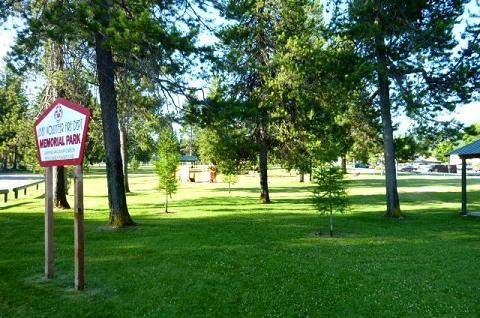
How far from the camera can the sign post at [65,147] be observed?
6699 mm

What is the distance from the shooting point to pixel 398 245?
1098 centimetres

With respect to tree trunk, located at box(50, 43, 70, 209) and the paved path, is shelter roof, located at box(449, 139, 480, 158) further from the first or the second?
the paved path

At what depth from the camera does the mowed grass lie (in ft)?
20.1

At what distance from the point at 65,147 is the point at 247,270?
3.63 metres

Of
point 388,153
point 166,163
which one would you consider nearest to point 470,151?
point 388,153

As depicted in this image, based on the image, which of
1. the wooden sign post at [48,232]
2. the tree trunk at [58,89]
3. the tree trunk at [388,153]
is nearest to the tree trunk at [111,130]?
the tree trunk at [58,89]

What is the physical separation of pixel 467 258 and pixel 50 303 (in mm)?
7641

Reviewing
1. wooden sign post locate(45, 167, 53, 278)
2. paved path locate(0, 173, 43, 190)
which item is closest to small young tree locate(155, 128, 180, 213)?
wooden sign post locate(45, 167, 53, 278)

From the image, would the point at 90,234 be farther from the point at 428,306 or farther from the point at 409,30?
the point at 409,30

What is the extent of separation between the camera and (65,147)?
7070 mm

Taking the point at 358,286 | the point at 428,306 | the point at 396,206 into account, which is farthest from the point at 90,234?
the point at 396,206

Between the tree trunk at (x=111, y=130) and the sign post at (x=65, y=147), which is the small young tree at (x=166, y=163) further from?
the sign post at (x=65, y=147)

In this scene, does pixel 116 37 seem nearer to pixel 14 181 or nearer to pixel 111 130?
pixel 111 130

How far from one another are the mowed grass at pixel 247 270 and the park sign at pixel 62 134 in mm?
1942
